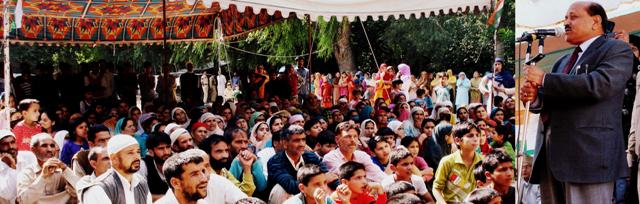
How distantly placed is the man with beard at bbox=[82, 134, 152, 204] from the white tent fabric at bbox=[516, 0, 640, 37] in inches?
88.3

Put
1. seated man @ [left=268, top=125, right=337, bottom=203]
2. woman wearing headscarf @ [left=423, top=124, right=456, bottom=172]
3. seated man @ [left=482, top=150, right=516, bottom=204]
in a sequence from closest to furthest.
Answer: seated man @ [left=482, top=150, right=516, bottom=204] → seated man @ [left=268, top=125, right=337, bottom=203] → woman wearing headscarf @ [left=423, top=124, right=456, bottom=172]

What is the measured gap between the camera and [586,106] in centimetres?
281

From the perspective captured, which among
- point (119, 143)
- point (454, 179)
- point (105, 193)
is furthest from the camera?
point (454, 179)

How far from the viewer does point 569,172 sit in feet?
9.43

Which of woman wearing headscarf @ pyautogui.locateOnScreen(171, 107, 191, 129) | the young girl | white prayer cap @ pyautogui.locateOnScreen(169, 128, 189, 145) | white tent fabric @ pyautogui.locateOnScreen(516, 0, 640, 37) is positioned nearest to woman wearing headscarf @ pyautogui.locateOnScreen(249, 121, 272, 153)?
white prayer cap @ pyautogui.locateOnScreen(169, 128, 189, 145)

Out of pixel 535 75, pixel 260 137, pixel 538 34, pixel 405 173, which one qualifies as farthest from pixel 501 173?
pixel 260 137

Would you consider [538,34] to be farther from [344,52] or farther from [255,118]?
[344,52]

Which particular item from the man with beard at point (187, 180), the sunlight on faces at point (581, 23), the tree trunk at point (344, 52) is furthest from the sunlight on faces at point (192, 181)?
the tree trunk at point (344, 52)

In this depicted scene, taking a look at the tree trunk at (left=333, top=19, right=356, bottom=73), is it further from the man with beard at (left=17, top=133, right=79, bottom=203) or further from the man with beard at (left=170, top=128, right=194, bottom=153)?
the man with beard at (left=17, top=133, right=79, bottom=203)

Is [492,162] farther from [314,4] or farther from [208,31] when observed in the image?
[208,31]

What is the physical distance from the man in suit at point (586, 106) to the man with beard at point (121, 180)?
93.0 inches

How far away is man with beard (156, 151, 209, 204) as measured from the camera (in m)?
4.23

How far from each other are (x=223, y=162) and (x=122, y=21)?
8621mm

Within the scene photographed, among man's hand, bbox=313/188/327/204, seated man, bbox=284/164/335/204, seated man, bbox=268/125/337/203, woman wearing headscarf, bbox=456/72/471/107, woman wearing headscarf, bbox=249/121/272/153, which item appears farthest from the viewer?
woman wearing headscarf, bbox=456/72/471/107
